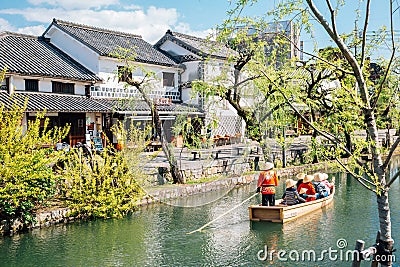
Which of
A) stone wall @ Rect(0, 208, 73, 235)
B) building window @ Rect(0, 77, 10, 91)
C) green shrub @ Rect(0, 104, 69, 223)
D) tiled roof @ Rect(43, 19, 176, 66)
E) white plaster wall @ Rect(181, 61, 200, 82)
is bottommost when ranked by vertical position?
stone wall @ Rect(0, 208, 73, 235)

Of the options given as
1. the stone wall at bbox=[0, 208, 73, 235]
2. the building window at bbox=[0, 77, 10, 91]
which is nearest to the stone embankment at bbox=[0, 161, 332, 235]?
the stone wall at bbox=[0, 208, 73, 235]

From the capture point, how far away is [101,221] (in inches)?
448

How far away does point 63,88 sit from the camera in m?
19.3

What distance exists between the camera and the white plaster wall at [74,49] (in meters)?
21.2

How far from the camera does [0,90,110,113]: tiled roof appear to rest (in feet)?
53.5

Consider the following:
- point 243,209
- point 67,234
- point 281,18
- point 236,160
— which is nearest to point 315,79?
point 236,160

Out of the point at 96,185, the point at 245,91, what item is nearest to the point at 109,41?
the point at 245,91

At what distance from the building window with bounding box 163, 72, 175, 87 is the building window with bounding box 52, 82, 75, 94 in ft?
20.5

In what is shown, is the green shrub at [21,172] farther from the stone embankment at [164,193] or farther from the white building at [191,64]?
the white building at [191,64]

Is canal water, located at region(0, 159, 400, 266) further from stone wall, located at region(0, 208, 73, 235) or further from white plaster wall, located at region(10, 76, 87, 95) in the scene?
white plaster wall, located at region(10, 76, 87, 95)

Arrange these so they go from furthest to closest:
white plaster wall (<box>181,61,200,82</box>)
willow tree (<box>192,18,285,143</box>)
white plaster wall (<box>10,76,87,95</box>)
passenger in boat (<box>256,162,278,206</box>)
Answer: white plaster wall (<box>181,61,200,82</box>), white plaster wall (<box>10,76,87,95</box>), willow tree (<box>192,18,285,143</box>), passenger in boat (<box>256,162,278,206</box>)

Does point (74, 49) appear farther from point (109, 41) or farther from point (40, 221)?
point (40, 221)

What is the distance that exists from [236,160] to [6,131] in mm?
9730

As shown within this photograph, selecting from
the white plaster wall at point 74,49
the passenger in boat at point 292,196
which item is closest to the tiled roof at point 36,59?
the white plaster wall at point 74,49
